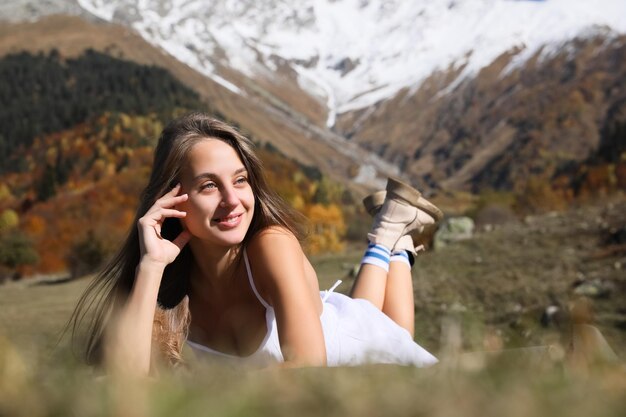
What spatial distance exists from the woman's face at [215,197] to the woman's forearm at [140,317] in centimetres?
32

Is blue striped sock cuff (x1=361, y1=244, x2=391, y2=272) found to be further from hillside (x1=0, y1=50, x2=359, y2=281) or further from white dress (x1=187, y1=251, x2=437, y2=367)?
hillside (x1=0, y1=50, x2=359, y2=281)

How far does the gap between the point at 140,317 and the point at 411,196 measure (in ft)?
7.73

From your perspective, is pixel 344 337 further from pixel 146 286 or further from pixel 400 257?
pixel 400 257

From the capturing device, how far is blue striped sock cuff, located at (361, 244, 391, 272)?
4203 millimetres

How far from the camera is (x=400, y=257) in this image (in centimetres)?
438

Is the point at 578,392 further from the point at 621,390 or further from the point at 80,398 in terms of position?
the point at 80,398

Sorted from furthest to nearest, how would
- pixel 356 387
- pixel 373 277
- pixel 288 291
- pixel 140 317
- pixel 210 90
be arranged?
1. pixel 210 90
2. pixel 373 277
3. pixel 288 291
4. pixel 140 317
5. pixel 356 387

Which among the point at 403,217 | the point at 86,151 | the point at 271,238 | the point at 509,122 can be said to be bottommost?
the point at 271,238

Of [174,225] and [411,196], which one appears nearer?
[174,225]

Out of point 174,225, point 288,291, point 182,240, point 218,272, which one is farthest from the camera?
point 174,225

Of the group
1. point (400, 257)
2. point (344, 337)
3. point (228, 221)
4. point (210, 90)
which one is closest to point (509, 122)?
point (210, 90)

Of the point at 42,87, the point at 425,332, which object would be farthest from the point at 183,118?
the point at 42,87

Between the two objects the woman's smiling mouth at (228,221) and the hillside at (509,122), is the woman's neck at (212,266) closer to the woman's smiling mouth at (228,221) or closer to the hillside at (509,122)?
the woman's smiling mouth at (228,221)

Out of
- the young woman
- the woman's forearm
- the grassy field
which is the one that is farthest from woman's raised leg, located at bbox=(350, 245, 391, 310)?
the grassy field
